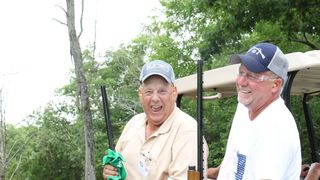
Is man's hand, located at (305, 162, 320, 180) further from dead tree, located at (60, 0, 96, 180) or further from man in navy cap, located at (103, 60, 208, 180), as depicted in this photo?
dead tree, located at (60, 0, 96, 180)

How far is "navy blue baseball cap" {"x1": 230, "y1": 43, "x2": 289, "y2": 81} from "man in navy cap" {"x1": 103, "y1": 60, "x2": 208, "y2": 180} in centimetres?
82

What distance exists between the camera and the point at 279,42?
1741cm

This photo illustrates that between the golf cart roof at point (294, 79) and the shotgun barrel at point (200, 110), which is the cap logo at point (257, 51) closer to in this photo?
the shotgun barrel at point (200, 110)

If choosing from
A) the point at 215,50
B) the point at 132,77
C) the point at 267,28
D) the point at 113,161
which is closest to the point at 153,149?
the point at 113,161

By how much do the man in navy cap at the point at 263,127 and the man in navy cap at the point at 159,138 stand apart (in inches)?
22.3

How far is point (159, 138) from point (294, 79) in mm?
1966

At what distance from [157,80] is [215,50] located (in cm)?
1717

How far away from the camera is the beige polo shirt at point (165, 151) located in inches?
119

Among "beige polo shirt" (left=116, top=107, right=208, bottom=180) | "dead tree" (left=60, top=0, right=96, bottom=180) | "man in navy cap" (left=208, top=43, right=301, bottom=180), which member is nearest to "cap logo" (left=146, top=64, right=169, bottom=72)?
"beige polo shirt" (left=116, top=107, right=208, bottom=180)

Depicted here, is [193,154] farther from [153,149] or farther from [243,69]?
[243,69]

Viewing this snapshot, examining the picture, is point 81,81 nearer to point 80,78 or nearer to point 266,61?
point 80,78

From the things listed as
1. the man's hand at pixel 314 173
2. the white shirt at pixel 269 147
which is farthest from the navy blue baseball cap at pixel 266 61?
the man's hand at pixel 314 173

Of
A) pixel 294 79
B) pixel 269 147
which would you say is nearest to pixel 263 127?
pixel 269 147

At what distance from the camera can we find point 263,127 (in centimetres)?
223
